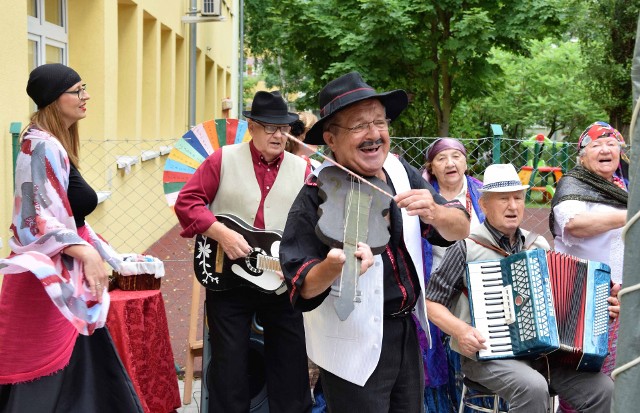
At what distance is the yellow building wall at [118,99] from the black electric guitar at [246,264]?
1.62m

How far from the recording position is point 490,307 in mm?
4215

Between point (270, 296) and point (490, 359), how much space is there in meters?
1.13

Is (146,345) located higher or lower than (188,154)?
lower

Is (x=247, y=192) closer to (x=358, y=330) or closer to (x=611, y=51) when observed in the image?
(x=358, y=330)

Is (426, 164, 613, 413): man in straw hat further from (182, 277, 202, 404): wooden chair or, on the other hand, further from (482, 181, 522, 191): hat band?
(182, 277, 202, 404): wooden chair

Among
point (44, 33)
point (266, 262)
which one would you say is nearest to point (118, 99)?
point (44, 33)

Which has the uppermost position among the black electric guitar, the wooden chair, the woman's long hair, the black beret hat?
the black beret hat

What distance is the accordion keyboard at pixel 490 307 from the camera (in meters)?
4.21

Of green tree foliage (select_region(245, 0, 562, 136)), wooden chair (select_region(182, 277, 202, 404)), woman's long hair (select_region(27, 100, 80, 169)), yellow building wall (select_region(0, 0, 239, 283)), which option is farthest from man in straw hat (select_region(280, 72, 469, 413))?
green tree foliage (select_region(245, 0, 562, 136))

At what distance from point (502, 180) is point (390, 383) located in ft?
5.36

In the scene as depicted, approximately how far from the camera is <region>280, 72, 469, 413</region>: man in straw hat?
309 centimetres

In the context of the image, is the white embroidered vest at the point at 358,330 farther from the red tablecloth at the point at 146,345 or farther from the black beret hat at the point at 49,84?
the red tablecloth at the point at 146,345

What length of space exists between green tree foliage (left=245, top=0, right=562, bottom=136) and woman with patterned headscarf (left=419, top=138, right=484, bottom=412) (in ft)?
29.8

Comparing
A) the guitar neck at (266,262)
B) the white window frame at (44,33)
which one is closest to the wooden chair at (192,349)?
the guitar neck at (266,262)
